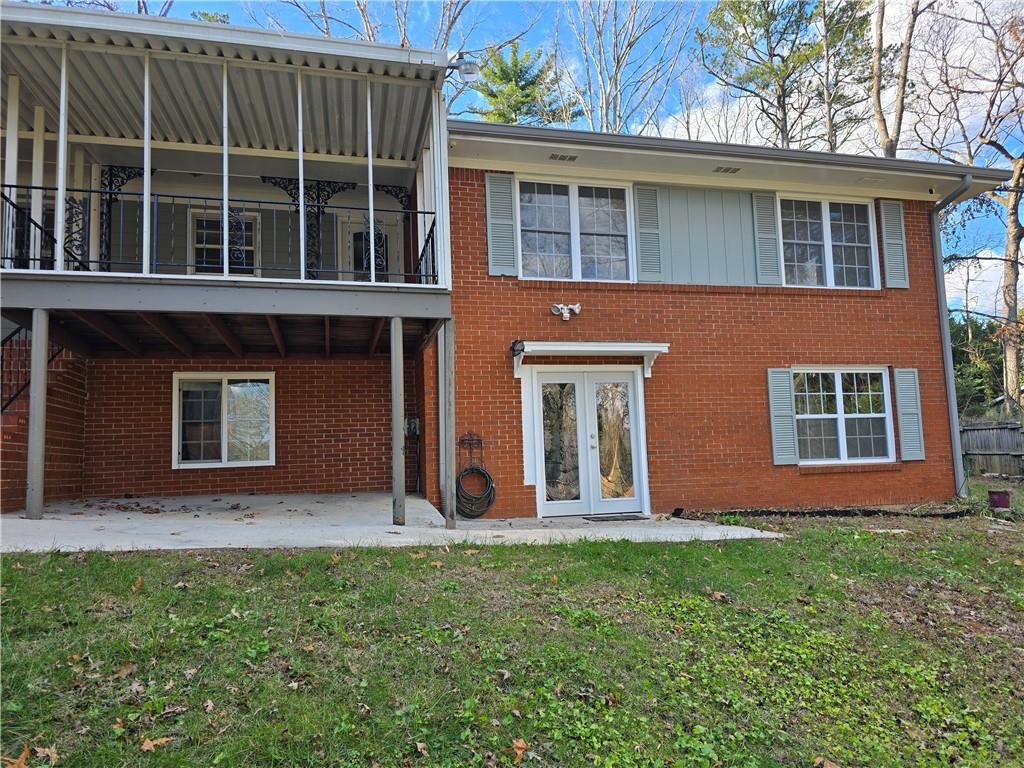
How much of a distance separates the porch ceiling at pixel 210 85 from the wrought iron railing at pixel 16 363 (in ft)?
8.67

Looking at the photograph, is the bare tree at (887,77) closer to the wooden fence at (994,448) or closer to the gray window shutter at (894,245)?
the wooden fence at (994,448)

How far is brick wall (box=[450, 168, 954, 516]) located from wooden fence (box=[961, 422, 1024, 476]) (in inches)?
206

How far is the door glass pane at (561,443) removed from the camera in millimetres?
9031

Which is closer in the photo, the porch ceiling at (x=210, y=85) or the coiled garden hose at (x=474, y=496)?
the porch ceiling at (x=210, y=85)

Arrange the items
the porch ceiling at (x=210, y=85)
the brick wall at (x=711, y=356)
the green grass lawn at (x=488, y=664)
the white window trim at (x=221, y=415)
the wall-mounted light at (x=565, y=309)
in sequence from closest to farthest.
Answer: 1. the green grass lawn at (x=488, y=664)
2. the porch ceiling at (x=210, y=85)
3. the brick wall at (x=711, y=356)
4. the wall-mounted light at (x=565, y=309)
5. the white window trim at (x=221, y=415)

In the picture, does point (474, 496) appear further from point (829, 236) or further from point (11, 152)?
point (829, 236)

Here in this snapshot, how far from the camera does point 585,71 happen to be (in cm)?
2112

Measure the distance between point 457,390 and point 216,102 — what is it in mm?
4434

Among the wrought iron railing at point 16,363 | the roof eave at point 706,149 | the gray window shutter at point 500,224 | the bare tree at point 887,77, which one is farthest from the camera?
the bare tree at point 887,77

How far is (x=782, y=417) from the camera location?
31.9 ft

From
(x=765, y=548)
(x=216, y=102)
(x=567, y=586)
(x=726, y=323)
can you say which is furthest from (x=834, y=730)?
(x=216, y=102)

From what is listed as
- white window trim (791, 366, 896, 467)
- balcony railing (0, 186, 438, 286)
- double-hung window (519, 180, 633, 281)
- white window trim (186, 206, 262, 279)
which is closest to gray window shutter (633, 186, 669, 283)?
double-hung window (519, 180, 633, 281)

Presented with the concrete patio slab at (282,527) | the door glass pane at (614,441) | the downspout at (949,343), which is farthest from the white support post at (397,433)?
the downspout at (949,343)

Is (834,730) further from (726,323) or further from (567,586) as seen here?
(726,323)
